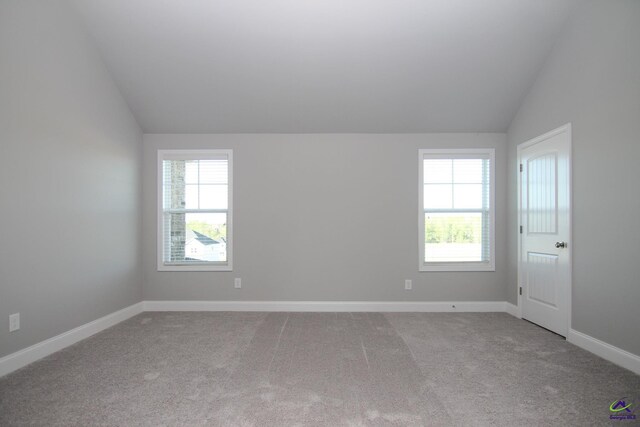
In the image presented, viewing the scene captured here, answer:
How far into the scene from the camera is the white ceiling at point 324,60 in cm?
336

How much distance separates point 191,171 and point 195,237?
0.91 m

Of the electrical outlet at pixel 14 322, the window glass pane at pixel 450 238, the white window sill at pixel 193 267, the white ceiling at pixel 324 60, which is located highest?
the white ceiling at pixel 324 60

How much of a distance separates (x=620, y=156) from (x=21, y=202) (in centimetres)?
488

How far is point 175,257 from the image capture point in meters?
4.74

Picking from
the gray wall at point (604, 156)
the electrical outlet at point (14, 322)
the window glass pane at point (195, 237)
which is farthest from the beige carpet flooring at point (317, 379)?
the window glass pane at point (195, 237)

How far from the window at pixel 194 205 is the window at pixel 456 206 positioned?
275cm

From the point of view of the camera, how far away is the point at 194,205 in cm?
474

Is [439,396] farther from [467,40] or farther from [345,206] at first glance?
[467,40]

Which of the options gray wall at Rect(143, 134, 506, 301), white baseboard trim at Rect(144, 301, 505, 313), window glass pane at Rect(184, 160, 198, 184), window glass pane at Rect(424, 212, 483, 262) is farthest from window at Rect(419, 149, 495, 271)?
window glass pane at Rect(184, 160, 198, 184)

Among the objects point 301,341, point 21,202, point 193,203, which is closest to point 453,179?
point 301,341

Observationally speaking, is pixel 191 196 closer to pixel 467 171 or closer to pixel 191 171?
pixel 191 171

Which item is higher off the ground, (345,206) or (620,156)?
(620,156)

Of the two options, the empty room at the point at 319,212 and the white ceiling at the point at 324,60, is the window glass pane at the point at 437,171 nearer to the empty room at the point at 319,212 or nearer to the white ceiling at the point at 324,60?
the empty room at the point at 319,212

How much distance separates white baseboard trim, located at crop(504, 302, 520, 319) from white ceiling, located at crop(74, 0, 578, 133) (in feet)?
7.62
